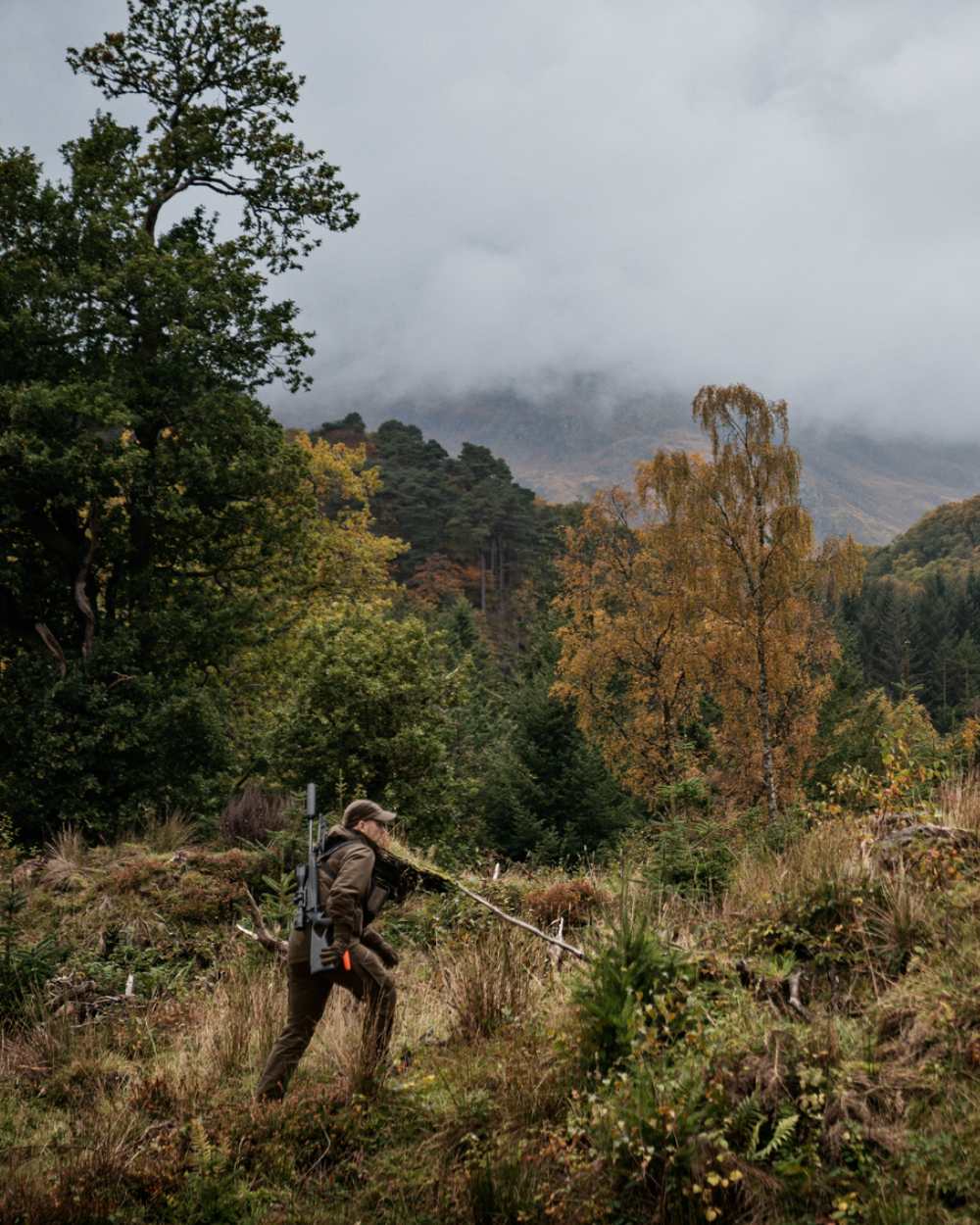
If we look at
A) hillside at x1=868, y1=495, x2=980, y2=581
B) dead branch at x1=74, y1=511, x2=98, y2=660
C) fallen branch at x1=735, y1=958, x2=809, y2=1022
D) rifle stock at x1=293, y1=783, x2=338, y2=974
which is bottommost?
fallen branch at x1=735, y1=958, x2=809, y2=1022

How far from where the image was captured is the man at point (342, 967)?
16.1ft

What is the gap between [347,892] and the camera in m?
5.02

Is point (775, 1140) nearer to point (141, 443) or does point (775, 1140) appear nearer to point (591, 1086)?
point (591, 1086)

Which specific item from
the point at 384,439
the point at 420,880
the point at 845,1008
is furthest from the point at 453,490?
the point at 845,1008

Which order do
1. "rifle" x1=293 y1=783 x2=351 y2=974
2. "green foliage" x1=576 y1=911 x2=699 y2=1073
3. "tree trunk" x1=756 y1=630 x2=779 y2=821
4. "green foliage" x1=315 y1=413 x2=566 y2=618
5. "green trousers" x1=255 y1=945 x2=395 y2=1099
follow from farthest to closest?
"green foliage" x1=315 y1=413 x2=566 y2=618, "tree trunk" x1=756 y1=630 x2=779 y2=821, "green trousers" x1=255 y1=945 x2=395 y2=1099, "rifle" x1=293 y1=783 x2=351 y2=974, "green foliage" x1=576 y1=911 x2=699 y2=1073

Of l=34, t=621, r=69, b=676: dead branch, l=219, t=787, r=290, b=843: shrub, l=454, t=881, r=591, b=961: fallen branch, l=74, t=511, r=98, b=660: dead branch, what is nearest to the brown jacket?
l=454, t=881, r=591, b=961: fallen branch

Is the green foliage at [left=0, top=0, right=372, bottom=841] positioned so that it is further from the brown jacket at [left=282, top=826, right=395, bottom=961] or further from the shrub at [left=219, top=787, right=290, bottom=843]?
the brown jacket at [left=282, top=826, right=395, bottom=961]

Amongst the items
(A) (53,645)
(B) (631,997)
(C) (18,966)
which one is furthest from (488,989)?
(A) (53,645)

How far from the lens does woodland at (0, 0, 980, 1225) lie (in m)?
3.84

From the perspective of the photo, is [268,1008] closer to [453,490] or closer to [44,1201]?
[44,1201]

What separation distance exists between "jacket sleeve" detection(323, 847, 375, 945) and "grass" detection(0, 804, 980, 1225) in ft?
2.09

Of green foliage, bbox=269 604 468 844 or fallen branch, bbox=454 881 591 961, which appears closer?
fallen branch, bbox=454 881 591 961

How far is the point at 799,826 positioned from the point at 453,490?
60194 mm

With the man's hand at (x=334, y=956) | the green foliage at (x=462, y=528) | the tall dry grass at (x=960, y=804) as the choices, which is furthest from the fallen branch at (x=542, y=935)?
the green foliage at (x=462, y=528)
